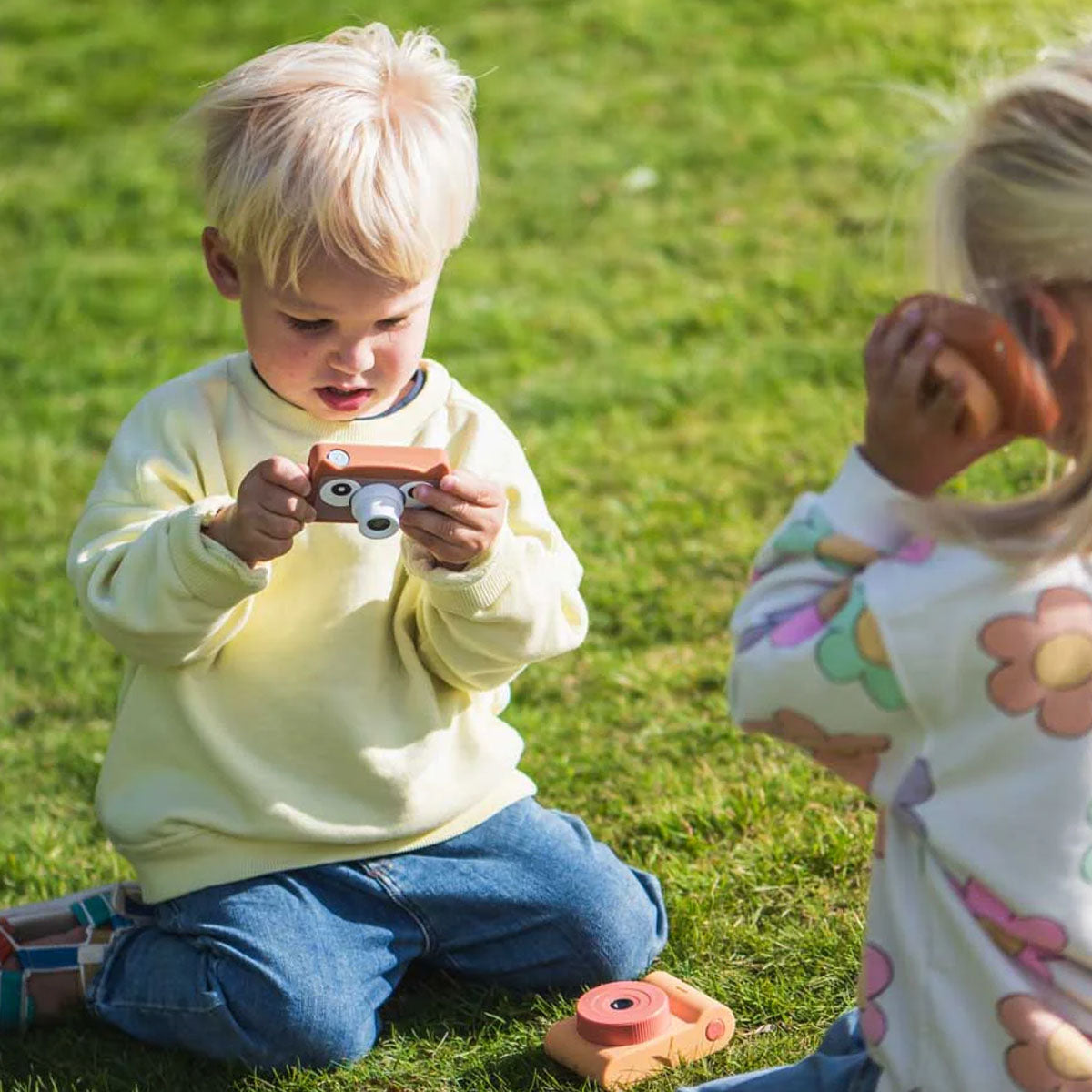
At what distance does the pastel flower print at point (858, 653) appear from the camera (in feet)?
6.79

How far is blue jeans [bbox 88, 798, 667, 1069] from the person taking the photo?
9.87ft

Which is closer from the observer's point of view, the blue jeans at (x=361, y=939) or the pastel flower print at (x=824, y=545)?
the pastel flower print at (x=824, y=545)

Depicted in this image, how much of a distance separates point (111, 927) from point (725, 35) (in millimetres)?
6208

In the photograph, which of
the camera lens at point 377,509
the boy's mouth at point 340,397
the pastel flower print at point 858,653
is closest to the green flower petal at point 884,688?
the pastel flower print at point 858,653

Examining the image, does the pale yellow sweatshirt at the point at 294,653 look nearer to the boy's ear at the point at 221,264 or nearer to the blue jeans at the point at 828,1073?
the boy's ear at the point at 221,264

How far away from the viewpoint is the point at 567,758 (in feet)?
13.1

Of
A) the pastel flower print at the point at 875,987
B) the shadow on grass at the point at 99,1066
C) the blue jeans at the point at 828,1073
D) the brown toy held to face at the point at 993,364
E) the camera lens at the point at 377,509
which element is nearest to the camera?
the brown toy held to face at the point at 993,364

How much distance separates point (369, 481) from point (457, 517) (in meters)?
0.15

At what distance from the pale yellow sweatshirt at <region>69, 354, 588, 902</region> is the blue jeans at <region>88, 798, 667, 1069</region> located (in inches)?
2.4

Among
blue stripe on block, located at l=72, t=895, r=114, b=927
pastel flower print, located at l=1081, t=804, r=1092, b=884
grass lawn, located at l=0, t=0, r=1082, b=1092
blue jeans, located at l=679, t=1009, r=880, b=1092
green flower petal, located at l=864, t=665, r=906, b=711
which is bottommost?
grass lawn, located at l=0, t=0, r=1082, b=1092

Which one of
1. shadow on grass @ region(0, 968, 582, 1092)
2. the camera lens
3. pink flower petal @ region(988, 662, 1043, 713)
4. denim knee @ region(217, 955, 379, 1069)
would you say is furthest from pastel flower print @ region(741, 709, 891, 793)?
denim knee @ region(217, 955, 379, 1069)

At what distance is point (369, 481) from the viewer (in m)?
2.67

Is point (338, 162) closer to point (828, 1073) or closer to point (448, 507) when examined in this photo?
point (448, 507)

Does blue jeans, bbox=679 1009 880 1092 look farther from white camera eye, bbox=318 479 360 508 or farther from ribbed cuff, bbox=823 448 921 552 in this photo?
white camera eye, bbox=318 479 360 508
